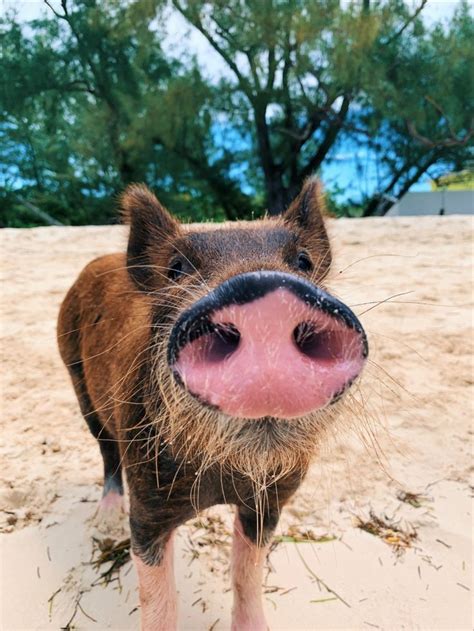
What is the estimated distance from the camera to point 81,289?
2.29 meters

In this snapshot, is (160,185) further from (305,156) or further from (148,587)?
(148,587)

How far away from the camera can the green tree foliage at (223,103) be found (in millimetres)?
13492

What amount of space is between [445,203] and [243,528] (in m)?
15.5

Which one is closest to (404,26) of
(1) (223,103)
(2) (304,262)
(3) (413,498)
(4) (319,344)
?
(1) (223,103)

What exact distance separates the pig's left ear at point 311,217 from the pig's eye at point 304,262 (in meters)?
0.22

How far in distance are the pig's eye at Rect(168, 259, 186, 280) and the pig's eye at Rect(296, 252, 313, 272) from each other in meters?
0.30

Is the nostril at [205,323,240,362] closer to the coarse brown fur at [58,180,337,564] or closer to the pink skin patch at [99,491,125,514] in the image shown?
→ the coarse brown fur at [58,180,337,564]

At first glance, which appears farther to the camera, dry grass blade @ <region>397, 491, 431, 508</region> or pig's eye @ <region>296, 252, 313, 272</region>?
dry grass blade @ <region>397, 491, 431, 508</region>

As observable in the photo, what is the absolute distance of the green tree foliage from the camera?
13.5m

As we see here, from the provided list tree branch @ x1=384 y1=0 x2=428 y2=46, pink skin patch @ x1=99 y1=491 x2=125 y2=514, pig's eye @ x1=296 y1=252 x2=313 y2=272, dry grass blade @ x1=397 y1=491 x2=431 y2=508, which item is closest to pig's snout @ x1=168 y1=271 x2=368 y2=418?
pig's eye @ x1=296 y1=252 x2=313 y2=272

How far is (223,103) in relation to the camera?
16125 millimetres

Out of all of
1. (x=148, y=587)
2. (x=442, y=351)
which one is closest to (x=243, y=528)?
(x=148, y=587)

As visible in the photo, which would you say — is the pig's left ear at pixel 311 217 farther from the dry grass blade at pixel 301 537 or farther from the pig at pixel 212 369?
the dry grass blade at pixel 301 537

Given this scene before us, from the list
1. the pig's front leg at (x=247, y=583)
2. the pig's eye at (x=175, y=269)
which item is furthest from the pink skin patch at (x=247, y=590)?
the pig's eye at (x=175, y=269)
